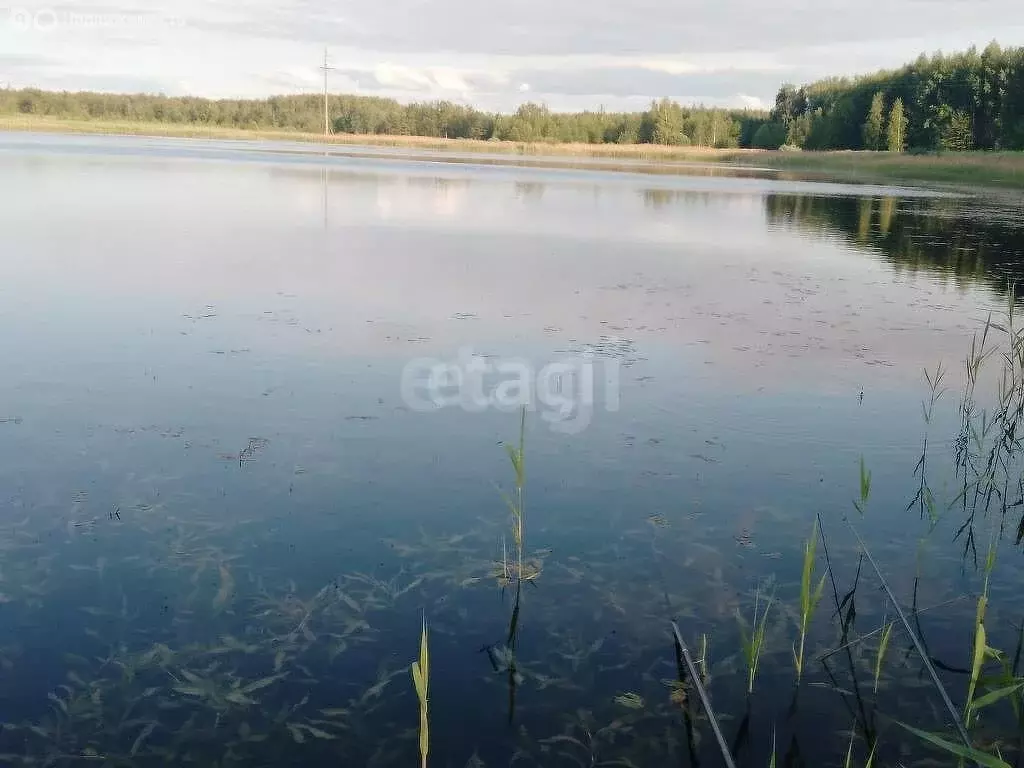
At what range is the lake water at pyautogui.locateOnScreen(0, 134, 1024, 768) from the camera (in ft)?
11.3

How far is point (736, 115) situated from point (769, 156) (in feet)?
187

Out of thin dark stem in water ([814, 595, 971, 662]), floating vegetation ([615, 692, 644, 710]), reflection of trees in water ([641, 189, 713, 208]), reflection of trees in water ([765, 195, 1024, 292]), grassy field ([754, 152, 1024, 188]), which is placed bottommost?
floating vegetation ([615, 692, 644, 710])

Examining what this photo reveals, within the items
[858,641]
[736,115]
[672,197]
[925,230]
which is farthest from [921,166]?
[736,115]

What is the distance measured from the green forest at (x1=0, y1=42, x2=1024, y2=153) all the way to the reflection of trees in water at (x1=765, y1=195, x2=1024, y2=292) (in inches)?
1608

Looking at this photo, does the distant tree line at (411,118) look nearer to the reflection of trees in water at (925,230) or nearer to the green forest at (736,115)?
the green forest at (736,115)

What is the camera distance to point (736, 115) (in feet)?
426

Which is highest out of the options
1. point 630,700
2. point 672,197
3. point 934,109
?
point 934,109

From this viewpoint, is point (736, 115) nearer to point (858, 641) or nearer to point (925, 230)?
point (925, 230)

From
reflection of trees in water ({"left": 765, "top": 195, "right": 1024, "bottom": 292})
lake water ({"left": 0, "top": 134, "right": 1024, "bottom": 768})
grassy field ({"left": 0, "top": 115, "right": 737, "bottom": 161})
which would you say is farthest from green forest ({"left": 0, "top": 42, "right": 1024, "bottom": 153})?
lake water ({"left": 0, "top": 134, "right": 1024, "bottom": 768})

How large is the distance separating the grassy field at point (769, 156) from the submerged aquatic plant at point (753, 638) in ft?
148

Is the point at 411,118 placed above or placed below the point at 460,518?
above

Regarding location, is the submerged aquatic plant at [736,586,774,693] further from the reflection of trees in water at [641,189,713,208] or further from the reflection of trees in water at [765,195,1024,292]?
the reflection of trees in water at [641,189,713,208]

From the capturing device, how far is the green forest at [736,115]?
72.1 metres

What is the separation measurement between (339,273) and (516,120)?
110921 mm
